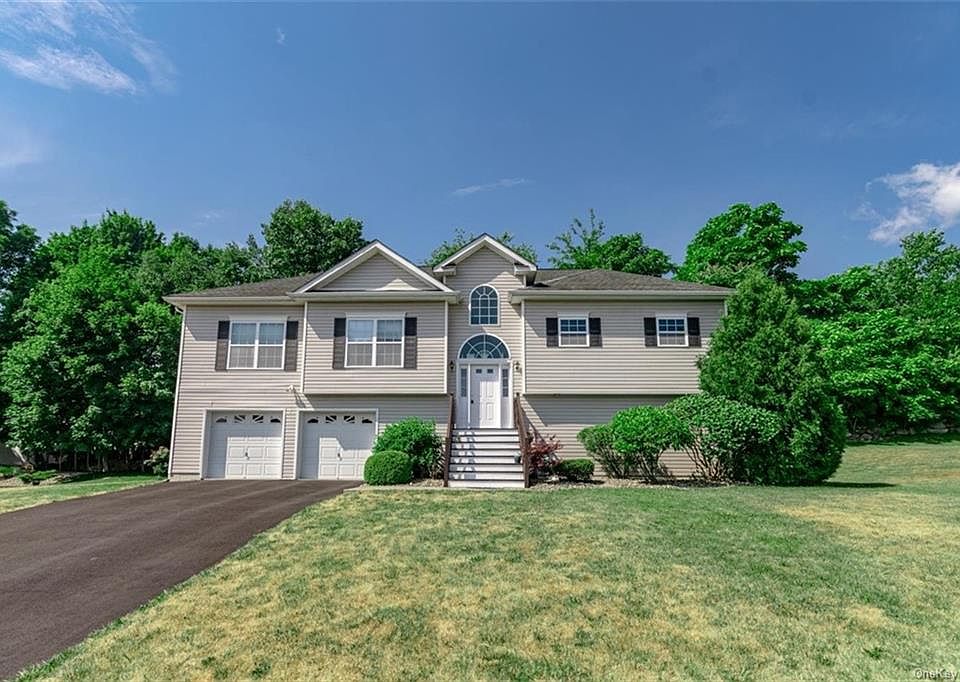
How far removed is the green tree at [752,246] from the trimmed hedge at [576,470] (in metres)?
16.3

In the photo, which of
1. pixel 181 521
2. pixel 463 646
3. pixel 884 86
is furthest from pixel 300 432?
pixel 884 86

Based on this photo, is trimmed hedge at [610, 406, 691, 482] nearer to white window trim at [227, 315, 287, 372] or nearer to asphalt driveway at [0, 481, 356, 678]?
asphalt driveway at [0, 481, 356, 678]

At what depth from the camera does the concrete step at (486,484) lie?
39.8ft

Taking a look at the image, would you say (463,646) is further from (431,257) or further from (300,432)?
(431,257)

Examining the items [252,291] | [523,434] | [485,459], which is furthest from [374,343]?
[523,434]

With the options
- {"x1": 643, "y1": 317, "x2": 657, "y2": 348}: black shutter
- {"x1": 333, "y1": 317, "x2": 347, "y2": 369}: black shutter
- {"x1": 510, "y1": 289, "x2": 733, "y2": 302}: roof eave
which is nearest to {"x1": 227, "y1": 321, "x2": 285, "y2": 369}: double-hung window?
{"x1": 333, "y1": 317, "x2": 347, "y2": 369}: black shutter

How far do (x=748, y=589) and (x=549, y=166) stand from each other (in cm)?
1810

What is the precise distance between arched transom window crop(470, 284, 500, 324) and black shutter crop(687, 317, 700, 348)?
599 centimetres

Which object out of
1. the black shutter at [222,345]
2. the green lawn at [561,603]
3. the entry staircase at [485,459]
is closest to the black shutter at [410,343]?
the entry staircase at [485,459]

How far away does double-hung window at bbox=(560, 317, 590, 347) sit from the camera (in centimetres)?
1522

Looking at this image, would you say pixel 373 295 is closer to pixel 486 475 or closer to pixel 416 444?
pixel 416 444

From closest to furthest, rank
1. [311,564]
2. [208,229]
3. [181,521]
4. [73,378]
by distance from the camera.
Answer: [311,564] → [181,521] → [73,378] → [208,229]

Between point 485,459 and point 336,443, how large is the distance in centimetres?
500

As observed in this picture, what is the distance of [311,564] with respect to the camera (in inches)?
225
